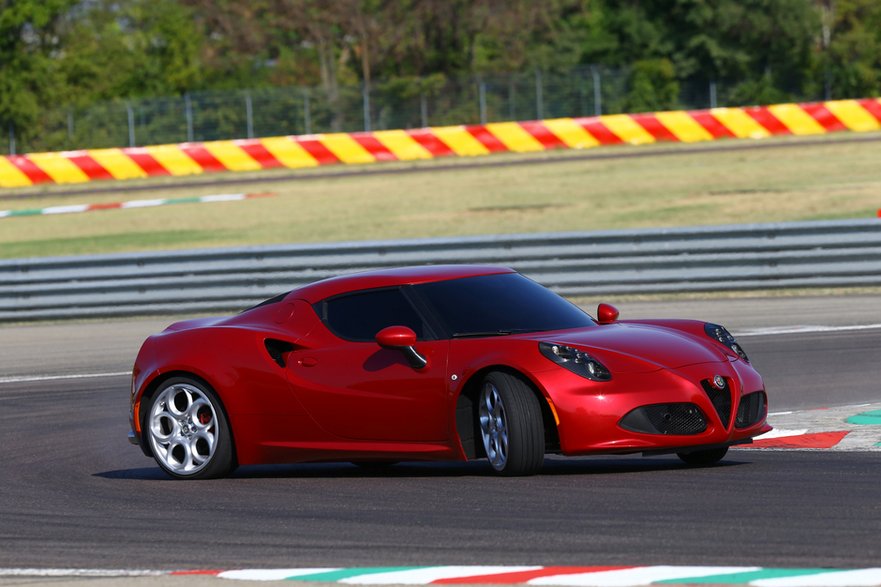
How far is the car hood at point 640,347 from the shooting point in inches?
326

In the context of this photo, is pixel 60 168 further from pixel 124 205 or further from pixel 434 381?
pixel 434 381

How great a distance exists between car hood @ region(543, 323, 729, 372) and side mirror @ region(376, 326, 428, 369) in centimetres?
68

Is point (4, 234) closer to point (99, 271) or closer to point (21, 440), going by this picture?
point (99, 271)

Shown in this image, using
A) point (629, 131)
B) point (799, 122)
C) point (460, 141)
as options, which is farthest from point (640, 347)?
point (799, 122)

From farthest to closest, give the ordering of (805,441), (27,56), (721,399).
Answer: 1. (27,56)
2. (805,441)
3. (721,399)

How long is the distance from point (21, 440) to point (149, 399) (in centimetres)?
216

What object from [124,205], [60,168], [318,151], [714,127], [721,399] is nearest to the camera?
[721,399]

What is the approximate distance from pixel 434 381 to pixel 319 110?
36241 millimetres

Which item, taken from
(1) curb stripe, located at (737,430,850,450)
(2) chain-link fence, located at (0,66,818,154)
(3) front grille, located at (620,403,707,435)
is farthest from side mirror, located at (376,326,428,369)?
(2) chain-link fence, located at (0,66,818,154)

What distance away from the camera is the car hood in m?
8.27

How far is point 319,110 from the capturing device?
44250mm

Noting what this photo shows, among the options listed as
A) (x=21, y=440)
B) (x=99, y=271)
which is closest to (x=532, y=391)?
(x=21, y=440)

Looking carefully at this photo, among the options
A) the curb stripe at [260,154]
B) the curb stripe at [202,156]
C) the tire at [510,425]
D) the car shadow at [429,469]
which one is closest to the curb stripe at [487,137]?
the curb stripe at [260,154]

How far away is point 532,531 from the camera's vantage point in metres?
6.85
